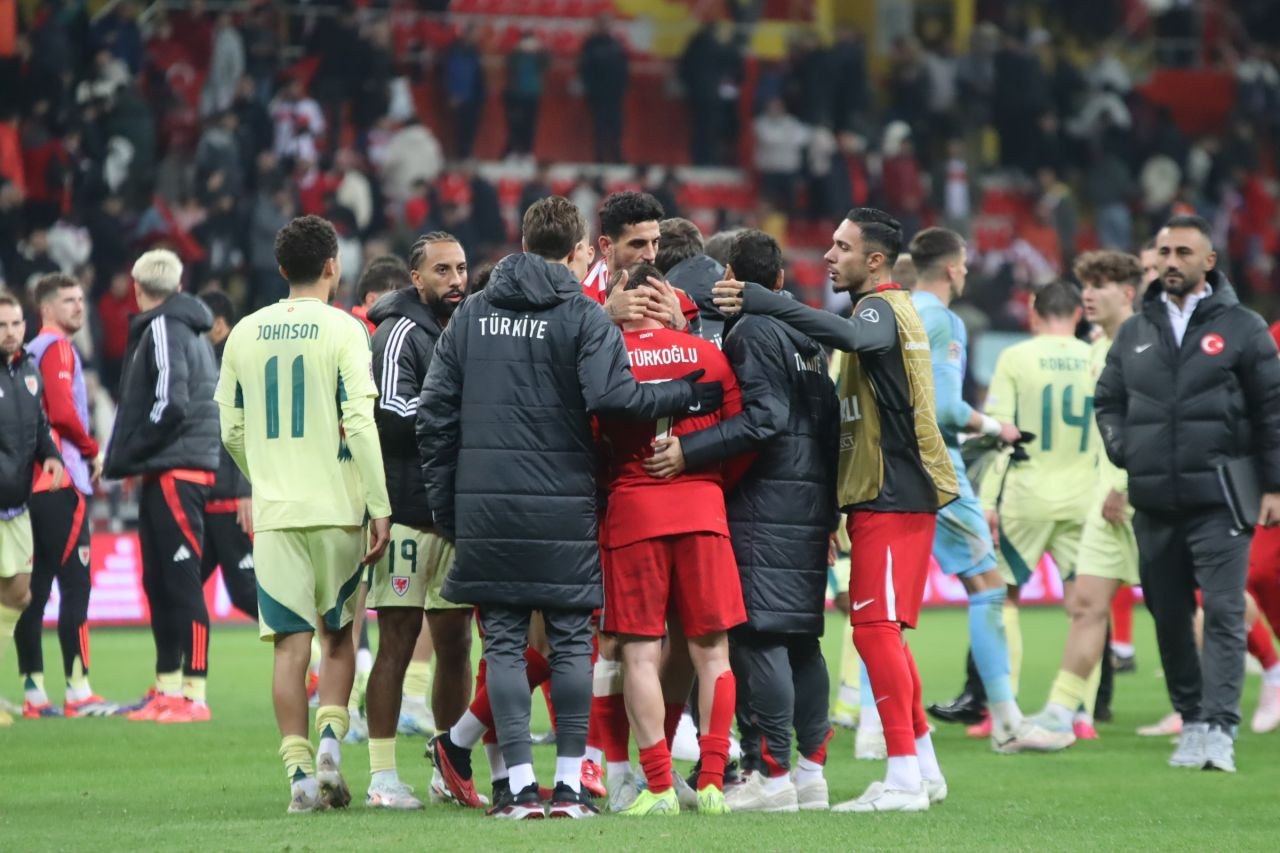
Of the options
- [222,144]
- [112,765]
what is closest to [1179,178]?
[222,144]

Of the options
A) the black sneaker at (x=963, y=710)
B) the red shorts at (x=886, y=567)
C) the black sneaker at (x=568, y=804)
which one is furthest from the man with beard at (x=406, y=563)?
the black sneaker at (x=963, y=710)

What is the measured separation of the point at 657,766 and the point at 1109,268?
15.8 ft

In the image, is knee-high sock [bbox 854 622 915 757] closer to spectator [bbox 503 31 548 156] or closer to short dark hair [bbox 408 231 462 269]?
short dark hair [bbox 408 231 462 269]

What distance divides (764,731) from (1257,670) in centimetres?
708

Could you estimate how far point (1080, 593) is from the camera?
31.3ft

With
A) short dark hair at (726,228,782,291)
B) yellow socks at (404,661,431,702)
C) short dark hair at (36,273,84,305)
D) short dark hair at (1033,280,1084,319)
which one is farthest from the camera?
short dark hair at (36,273,84,305)

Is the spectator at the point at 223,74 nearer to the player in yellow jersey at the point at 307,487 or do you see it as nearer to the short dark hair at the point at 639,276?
the player in yellow jersey at the point at 307,487

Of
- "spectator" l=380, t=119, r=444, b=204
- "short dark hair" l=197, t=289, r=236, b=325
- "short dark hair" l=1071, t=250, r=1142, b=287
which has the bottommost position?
"short dark hair" l=197, t=289, r=236, b=325

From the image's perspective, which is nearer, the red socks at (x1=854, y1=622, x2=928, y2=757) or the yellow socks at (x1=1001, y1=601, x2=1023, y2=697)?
the red socks at (x1=854, y1=622, x2=928, y2=757)

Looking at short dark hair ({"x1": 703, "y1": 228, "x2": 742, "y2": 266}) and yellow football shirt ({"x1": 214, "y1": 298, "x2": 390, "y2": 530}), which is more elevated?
short dark hair ({"x1": 703, "y1": 228, "x2": 742, "y2": 266})

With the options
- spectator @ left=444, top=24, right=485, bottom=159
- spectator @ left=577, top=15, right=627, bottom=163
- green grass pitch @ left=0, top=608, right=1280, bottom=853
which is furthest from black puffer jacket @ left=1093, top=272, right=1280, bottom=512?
spectator @ left=577, top=15, right=627, bottom=163

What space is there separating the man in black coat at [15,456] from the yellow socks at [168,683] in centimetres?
81

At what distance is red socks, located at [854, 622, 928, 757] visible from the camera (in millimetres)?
7055

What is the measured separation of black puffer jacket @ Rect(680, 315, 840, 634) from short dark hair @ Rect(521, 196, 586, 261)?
75 cm
